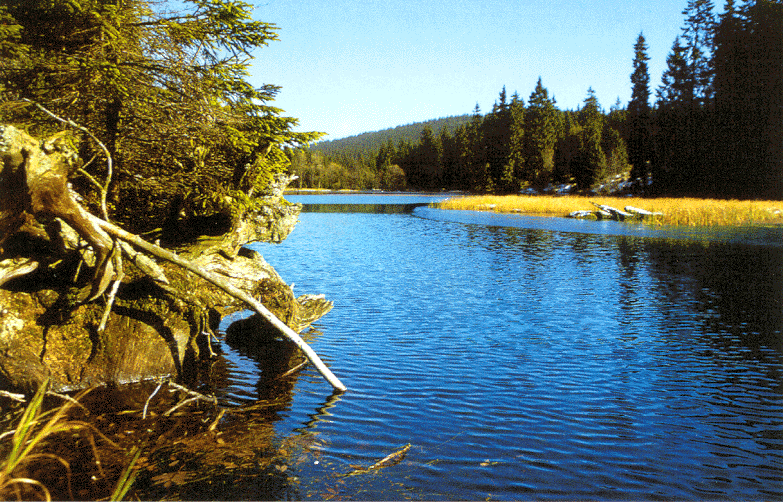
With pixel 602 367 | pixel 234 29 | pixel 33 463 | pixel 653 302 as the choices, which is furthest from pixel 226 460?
pixel 653 302

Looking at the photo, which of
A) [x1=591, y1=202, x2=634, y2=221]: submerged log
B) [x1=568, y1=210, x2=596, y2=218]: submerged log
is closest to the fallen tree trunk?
[x1=591, y1=202, x2=634, y2=221]: submerged log

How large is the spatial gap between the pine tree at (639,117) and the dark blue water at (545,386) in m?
55.8

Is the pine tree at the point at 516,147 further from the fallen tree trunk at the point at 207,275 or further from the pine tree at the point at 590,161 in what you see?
A: the fallen tree trunk at the point at 207,275

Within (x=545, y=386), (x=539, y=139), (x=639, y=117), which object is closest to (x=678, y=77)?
(x=639, y=117)

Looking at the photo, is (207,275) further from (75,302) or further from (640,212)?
(640,212)

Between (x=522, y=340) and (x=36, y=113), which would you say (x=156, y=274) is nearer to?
(x=36, y=113)

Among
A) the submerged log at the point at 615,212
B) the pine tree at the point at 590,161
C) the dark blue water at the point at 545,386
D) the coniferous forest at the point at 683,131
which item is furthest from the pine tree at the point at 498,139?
the dark blue water at the point at 545,386

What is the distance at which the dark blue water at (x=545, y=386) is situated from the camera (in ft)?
20.6

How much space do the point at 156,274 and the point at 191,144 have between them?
105 inches

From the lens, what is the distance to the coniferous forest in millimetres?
Result: 52750

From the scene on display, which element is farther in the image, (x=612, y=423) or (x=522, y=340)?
(x=522, y=340)

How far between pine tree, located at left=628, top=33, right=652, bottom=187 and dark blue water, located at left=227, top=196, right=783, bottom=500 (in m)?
55.8

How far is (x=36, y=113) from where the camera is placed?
29.1 ft

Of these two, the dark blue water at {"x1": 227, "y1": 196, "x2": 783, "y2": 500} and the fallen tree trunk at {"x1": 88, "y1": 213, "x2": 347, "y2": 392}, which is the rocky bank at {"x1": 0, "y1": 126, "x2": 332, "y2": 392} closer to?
the fallen tree trunk at {"x1": 88, "y1": 213, "x2": 347, "y2": 392}
